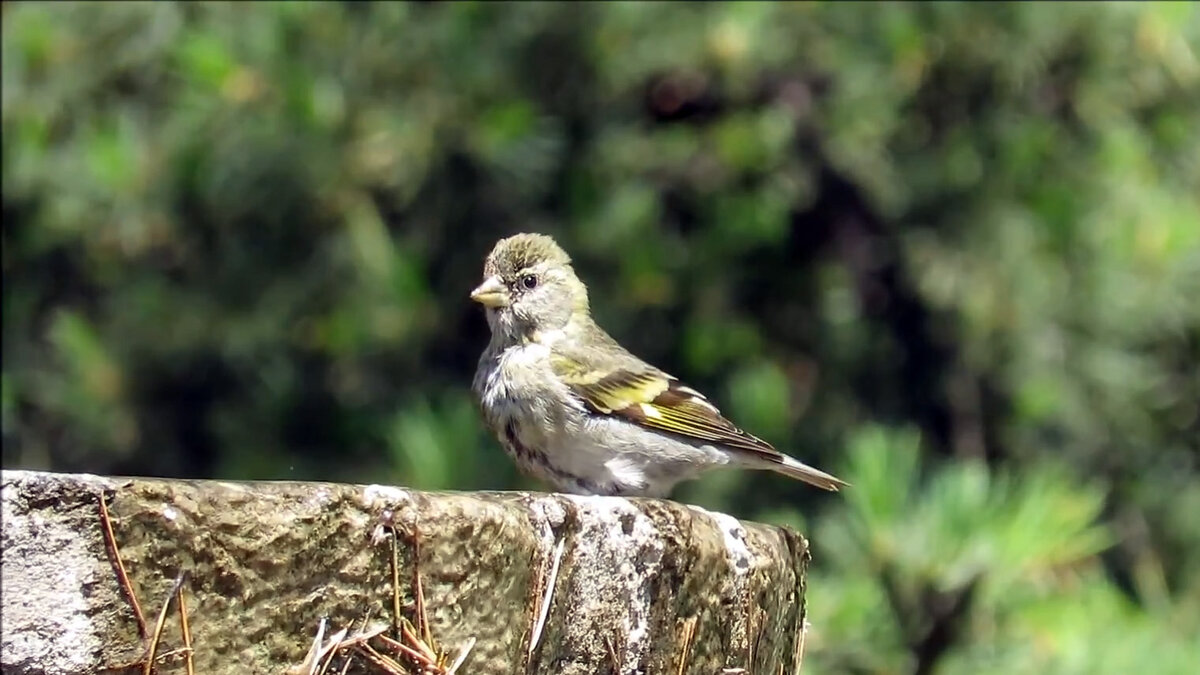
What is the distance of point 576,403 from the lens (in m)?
3.52

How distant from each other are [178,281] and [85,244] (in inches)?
14.3

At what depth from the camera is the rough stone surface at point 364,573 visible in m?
1.61

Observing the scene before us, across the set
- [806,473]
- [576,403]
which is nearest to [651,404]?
[576,403]

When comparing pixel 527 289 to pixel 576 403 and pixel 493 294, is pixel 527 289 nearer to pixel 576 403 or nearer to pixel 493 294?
pixel 493 294

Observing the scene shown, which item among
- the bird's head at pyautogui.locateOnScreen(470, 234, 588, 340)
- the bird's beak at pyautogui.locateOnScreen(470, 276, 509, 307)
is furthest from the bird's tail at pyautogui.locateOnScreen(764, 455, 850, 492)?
the bird's beak at pyautogui.locateOnScreen(470, 276, 509, 307)

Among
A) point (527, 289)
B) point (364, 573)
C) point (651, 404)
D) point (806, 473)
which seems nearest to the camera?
point (364, 573)

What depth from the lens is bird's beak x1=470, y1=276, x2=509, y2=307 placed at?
390 centimetres

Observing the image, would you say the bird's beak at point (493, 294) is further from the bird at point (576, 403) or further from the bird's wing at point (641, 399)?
the bird's wing at point (641, 399)

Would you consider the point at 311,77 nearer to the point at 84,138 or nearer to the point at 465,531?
the point at 84,138

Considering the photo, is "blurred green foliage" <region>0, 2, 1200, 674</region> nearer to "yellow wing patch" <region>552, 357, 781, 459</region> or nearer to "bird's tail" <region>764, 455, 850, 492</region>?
"bird's tail" <region>764, 455, 850, 492</region>

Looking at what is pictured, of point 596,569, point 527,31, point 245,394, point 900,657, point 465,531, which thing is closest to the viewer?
point 465,531

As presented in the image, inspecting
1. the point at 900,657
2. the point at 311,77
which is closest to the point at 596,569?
the point at 900,657

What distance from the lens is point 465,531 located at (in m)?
1.87

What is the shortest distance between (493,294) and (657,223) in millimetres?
1551
